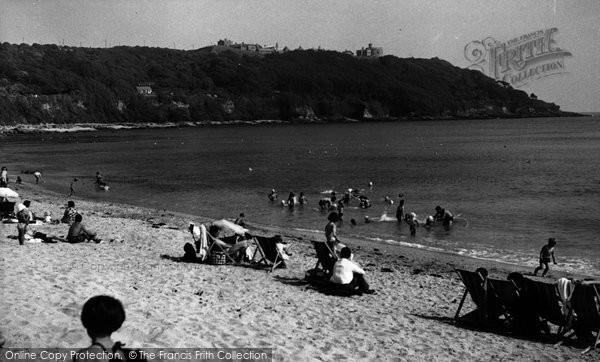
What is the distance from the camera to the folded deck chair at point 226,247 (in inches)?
562

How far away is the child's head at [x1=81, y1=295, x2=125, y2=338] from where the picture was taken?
3.98 metres

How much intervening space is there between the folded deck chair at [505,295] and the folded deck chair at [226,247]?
651cm

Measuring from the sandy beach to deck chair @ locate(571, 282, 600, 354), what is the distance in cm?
36

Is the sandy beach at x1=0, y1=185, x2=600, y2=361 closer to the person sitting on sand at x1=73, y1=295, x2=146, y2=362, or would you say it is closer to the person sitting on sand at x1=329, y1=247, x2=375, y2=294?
the person sitting on sand at x1=329, y1=247, x2=375, y2=294

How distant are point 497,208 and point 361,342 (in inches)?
1136

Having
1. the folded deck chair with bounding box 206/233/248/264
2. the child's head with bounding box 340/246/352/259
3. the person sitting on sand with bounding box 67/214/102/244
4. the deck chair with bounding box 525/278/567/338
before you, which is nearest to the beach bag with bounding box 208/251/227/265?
the folded deck chair with bounding box 206/233/248/264

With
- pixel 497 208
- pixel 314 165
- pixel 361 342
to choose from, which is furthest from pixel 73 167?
pixel 361 342

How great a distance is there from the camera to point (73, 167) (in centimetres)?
6512

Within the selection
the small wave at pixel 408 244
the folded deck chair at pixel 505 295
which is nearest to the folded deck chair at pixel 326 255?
the folded deck chair at pixel 505 295

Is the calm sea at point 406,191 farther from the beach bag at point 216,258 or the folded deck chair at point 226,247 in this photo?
the beach bag at point 216,258

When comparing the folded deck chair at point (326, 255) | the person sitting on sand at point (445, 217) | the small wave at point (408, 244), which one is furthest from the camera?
the person sitting on sand at point (445, 217)

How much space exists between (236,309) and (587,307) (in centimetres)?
587

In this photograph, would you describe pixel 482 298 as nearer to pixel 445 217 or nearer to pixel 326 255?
pixel 326 255

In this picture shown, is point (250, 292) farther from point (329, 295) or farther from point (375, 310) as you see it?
point (375, 310)
